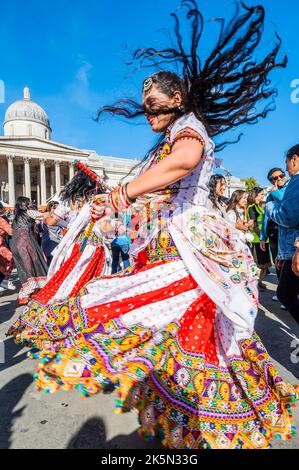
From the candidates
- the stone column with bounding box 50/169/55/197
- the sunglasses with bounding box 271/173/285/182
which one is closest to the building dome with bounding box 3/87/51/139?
the stone column with bounding box 50/169/55/197

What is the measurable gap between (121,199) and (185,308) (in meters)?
0.66

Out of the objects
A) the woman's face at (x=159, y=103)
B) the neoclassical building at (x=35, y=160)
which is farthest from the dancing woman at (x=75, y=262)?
the neoclassical building at (x=35, y=160)

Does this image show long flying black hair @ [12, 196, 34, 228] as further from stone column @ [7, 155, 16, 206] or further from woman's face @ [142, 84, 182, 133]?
stone column @ [7, 155, 16, 206]

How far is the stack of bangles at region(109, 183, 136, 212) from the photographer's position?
1.45 metres

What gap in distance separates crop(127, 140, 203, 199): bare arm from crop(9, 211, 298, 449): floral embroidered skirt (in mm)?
401

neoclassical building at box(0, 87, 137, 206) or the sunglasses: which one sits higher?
neoclassical building at box(0, 87, 137, 206)

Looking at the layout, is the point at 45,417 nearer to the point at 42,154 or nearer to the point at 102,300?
the point at 102,300

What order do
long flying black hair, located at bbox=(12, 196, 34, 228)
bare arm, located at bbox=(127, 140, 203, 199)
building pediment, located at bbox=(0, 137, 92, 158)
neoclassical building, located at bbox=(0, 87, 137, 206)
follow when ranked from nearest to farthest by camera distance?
bare arm, located at bbox=(127, 140, 203, 199) → long flying black hair, located at bbox=(12, 196, 34, 228) → building pediment, located at bbox=(0, 137, 92, 158) → neoclassical building, located at bbox=(0, 87, 137, 206)

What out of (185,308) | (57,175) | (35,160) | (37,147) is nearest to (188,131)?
→ (185,308)

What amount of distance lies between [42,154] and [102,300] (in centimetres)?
4758

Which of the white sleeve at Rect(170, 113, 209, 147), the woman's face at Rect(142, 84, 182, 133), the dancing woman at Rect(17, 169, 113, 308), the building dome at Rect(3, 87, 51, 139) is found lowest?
the dancing woman at Rect(17, 169, 113, 308)

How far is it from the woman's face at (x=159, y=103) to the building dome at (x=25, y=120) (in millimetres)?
55832
